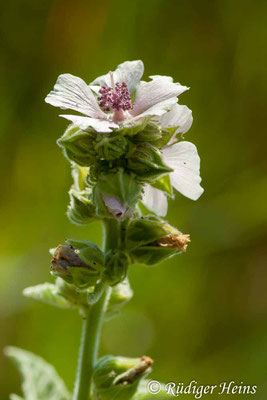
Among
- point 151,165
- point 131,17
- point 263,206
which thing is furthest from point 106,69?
point 151,165

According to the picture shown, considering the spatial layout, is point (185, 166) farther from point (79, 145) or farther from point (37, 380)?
point (37, 380)

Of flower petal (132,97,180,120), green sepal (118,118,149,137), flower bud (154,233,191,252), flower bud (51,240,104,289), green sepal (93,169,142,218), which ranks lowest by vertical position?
flower bud (51,240,104,289)

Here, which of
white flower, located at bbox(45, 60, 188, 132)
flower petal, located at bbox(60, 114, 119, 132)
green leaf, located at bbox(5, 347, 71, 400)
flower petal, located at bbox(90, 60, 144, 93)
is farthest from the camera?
green leaf, located at bbox(5, 347, 71, 400)

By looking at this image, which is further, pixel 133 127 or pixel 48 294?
pixel 48 294

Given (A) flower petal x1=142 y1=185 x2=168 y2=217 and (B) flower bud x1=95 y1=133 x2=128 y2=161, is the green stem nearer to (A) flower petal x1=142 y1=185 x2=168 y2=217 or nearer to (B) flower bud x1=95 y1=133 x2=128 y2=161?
(A) flower petal x1=142 y1=185 x2=168 y2=217

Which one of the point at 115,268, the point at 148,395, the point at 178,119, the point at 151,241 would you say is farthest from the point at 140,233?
the point at 148,395

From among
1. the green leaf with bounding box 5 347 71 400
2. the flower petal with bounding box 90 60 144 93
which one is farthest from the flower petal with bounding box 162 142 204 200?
the green leaf with bounding box 5 347 71 400
